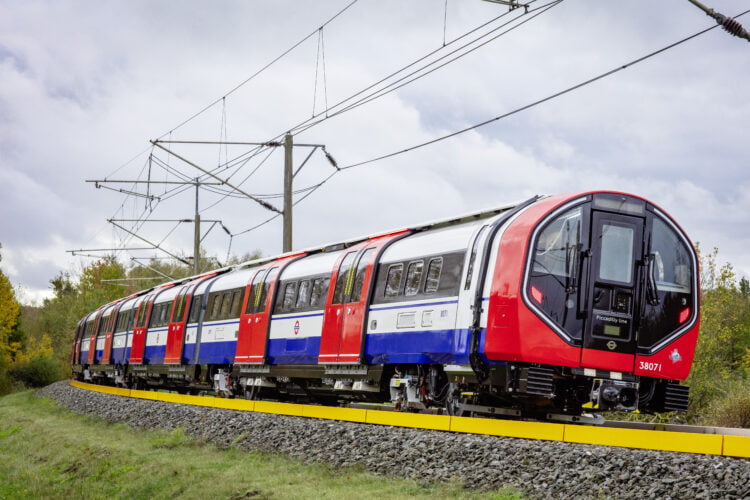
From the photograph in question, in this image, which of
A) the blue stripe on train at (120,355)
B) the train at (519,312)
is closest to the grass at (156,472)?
the train at (519,312)

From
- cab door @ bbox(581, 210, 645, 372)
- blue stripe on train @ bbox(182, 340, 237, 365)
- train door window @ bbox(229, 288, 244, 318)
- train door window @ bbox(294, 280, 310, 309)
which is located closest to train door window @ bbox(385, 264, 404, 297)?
train door window @ bbox(294, 280, 310, 309)

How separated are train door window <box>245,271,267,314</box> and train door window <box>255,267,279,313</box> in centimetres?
15

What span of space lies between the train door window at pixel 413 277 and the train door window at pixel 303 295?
12.6 feet

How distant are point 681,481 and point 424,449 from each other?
3.87 meters

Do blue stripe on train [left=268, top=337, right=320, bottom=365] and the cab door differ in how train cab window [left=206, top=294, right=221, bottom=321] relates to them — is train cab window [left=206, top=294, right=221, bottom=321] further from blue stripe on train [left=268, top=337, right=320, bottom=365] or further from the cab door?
the cab door

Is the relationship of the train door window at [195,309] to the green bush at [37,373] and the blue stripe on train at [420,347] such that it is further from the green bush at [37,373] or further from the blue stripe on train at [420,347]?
the green bush at [37,373]

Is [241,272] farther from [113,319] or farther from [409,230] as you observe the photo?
[113,319]

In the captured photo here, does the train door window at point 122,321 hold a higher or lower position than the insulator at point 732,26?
lower

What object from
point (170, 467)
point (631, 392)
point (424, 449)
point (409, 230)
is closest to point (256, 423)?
point (170, 467)

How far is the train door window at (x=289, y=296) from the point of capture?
61.4 ft

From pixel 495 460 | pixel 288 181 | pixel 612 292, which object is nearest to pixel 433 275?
pixel 612 292

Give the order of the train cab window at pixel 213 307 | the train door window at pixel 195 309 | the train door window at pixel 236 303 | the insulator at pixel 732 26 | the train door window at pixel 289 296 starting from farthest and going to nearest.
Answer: the train door window at pixel 195 309
the train cab window at pixel 213 307
the train door window at pixel 236 303
the train door window at pixel 289 296
the insulator at pixel 732 26

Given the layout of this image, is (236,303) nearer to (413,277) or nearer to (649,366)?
(413,277)

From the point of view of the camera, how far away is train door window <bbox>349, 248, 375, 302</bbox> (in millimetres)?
15953
